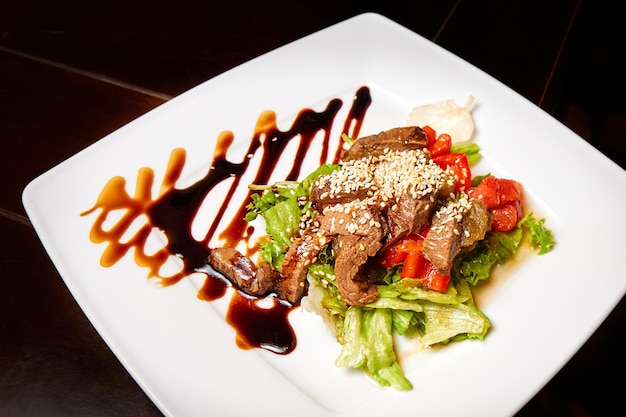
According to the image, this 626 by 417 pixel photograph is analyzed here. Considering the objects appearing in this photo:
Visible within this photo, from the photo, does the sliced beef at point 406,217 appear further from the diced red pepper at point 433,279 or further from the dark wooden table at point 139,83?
the dark wooden table at point 139,83

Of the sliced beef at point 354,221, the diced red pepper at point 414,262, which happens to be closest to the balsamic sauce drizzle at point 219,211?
the sliced beef at point 354,221

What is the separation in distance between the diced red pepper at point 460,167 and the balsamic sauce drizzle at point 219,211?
2.09 feet

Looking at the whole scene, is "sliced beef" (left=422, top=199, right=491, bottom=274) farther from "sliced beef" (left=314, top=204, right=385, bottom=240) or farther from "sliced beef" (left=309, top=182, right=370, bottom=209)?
"sliced beef" (left=309, top=182, right=370, bottom=209)

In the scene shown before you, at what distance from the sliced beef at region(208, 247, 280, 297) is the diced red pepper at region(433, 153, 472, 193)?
1016 mm

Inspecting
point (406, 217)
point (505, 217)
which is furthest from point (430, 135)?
point (406, 217)

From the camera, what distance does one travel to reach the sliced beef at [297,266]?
108 inches

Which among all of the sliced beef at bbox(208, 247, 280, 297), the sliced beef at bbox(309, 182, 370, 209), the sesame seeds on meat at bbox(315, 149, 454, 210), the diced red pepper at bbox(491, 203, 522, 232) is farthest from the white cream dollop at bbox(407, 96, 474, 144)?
the sliced beef at bbox(208, 247, 280, 297)

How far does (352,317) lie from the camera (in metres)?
2.63

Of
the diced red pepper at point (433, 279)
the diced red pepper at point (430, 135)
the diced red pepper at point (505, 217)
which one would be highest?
the diced red pepper at point (430, 135)

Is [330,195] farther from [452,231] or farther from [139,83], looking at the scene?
[139,83]

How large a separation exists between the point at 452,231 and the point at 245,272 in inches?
38.3

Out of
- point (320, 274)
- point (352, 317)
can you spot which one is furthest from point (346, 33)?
point (352, 317)

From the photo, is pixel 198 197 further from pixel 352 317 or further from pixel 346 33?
pixel 346 33

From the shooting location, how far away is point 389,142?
2984mm
